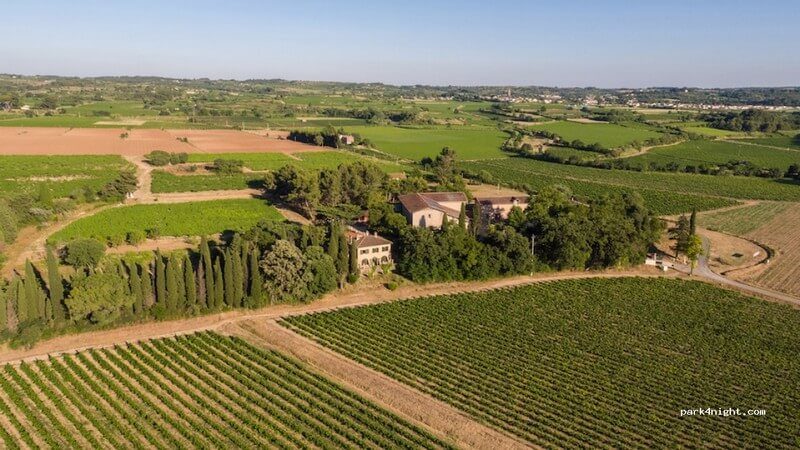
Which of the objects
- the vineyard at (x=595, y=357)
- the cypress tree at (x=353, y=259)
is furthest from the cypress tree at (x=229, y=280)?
the cypress tree at (x=353, y=259)

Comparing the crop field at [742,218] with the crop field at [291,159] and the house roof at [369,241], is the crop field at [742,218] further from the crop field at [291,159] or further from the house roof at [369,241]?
the crop field at [291,159]

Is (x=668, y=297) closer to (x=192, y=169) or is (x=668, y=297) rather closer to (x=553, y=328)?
(x=553, y=328)

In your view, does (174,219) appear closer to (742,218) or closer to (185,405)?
(185,405)

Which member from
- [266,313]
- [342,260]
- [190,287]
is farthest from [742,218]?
[190,287]

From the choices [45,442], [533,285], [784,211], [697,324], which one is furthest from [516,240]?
[784,211]

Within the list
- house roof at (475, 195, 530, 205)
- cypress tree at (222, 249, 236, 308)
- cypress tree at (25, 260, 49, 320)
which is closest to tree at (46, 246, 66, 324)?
cypress tree at (25, 260, 49, 320)

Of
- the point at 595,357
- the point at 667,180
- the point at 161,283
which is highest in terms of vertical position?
the point at 161,283
